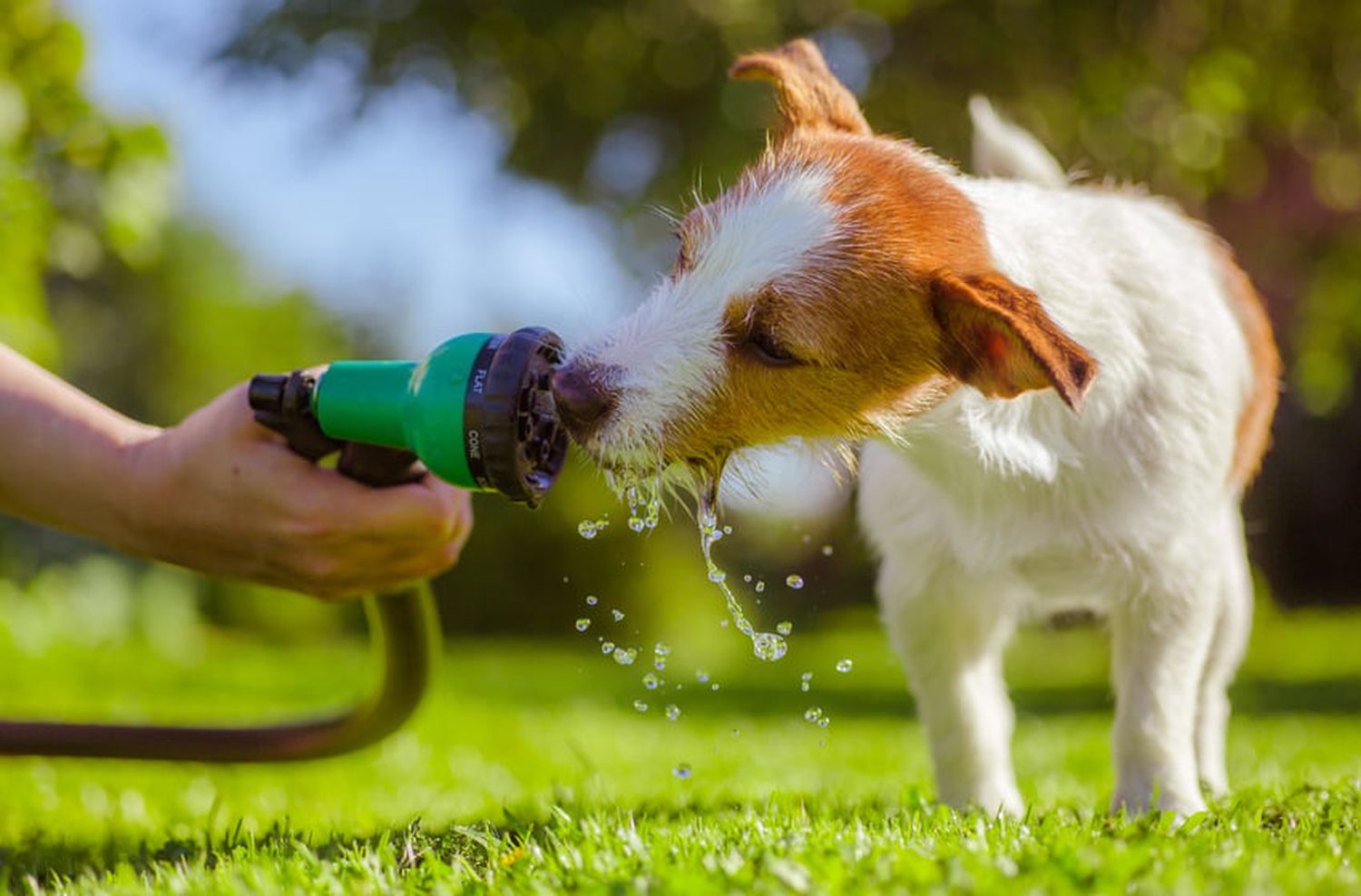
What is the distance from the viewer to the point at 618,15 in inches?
390

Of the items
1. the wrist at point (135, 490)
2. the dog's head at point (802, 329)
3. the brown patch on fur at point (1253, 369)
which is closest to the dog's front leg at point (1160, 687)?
the brown patch on fur at point (1253, 369)

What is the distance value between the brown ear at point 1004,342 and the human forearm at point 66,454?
166 centimetres

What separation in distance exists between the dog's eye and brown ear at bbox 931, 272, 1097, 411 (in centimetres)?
30

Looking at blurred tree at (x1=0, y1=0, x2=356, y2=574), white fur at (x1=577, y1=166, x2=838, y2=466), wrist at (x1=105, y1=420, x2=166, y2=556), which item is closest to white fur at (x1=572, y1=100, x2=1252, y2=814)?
white fur at (x1=577, y1=166, x2=838, y2=466)

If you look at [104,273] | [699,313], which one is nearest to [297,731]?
[699,313]

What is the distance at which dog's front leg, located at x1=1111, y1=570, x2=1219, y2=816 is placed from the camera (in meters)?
2.92

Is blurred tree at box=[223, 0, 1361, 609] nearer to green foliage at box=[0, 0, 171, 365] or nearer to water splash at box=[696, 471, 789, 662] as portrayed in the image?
green foliage at box=[0, 0, 171, 365]

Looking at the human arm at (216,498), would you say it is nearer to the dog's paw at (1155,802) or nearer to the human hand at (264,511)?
the human hand at (264,511)

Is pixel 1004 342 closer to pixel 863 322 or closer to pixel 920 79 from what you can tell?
pixel 863 322

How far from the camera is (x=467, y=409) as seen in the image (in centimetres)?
237

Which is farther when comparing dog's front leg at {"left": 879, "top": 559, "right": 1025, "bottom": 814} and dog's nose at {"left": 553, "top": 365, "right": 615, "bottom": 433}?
dog's front leg at {"left": 879, "top": 559, "right": 1025, "bottom": 814}

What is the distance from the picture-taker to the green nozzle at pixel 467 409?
238cm

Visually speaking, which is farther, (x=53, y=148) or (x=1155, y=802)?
(x=53, y=148)

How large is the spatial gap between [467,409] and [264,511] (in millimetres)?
525
